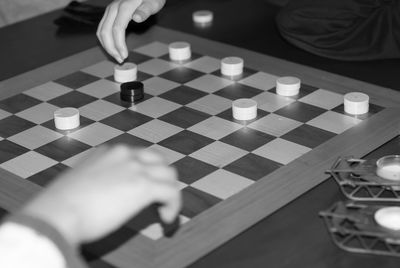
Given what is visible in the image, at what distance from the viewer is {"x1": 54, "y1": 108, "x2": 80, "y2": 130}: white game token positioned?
1.77 m

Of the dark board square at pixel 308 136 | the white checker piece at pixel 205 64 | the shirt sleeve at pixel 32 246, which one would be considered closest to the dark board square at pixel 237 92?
the white checker piece at pixel 205 64

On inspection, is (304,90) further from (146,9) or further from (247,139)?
(146,9)

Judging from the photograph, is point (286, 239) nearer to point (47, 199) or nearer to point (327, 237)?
point (327, 237)

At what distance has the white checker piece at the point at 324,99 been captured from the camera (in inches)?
73.1

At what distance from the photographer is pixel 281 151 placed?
1.65 meters

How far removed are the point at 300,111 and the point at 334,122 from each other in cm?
9

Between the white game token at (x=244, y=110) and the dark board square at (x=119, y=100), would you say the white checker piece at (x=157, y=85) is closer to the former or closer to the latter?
the dark board square at (x=119, y=100)

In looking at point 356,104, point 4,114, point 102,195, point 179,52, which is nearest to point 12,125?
point 4,114

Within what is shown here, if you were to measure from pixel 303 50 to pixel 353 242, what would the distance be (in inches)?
36.5

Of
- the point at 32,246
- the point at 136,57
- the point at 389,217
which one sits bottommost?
the point at 136,57

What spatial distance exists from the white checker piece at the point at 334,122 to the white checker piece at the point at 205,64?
1.19 feet

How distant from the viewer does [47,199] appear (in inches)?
40.2

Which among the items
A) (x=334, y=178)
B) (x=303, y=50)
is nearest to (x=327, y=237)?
(x=334, y=178)

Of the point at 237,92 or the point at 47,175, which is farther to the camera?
the point at 237,92
